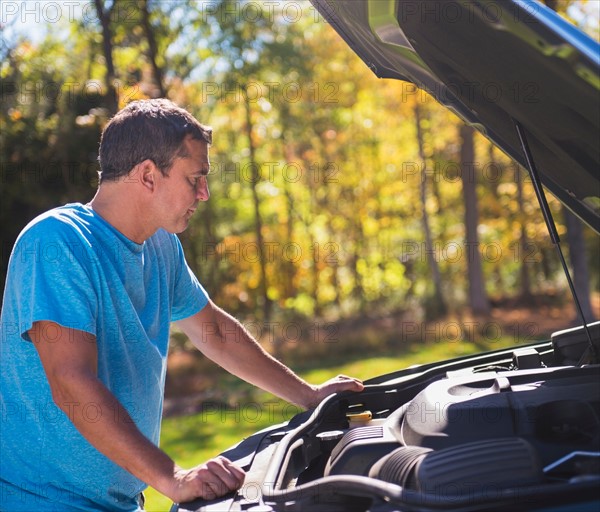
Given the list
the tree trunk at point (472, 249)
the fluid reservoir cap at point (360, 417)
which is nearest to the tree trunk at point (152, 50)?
the tree trunk at point (472, 249)

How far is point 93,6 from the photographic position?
36.5 ft

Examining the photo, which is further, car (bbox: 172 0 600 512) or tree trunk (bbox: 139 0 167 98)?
tree trunk (bbox: 139 0 167 98)

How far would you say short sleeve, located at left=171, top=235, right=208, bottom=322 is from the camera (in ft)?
9.44

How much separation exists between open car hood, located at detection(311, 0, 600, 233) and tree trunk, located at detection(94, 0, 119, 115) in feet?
26.4

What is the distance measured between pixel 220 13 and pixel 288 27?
171 centimetres

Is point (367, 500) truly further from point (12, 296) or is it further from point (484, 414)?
point (12, 296)

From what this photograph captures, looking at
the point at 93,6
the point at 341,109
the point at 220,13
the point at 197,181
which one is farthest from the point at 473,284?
the point at 197,181

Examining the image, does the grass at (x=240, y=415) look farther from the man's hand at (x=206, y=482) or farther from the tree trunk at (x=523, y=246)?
the man's hand at (x=206, y=482)

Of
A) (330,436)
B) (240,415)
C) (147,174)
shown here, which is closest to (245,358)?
(330,436)

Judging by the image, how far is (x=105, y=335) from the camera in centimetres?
231

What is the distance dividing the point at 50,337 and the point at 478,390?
1142 millimetres

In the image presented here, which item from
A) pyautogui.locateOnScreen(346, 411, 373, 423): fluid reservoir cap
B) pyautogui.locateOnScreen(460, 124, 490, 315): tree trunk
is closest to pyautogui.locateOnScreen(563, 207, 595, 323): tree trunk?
pyautogui.locateOnScreen(460, 124, 490, 315): tree trunk

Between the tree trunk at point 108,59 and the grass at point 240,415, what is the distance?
12.8ft

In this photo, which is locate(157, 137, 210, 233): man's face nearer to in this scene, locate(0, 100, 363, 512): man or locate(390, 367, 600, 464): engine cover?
locate(0, 100, 363, 512): man
